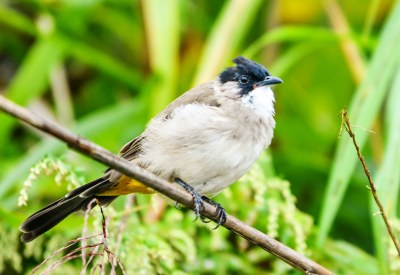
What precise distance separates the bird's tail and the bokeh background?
0.18 ft

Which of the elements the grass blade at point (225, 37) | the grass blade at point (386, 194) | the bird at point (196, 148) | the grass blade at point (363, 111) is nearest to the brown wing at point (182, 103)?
the bird at point (196, 148)

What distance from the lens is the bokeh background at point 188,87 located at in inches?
110

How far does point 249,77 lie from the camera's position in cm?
306

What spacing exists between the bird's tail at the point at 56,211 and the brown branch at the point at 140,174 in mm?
450

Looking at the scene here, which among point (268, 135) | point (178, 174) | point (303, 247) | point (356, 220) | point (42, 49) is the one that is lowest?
point (303, 247)

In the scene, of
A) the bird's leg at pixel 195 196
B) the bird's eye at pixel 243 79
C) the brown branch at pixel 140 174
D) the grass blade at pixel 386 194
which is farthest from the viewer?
the bird's eye at pixel 243 79

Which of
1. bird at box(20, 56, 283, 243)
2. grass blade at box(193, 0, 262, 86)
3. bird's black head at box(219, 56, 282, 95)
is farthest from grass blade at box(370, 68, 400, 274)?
grass blade at box(193, 0, 262, 86)

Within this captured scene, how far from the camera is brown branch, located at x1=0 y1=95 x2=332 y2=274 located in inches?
59.1

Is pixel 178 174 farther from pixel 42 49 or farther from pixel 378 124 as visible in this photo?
pixel 378 124

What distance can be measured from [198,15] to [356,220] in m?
1.50

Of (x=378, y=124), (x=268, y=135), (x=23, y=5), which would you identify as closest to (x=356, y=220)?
(x=378, y=124)

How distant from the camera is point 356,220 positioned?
445 centimetres

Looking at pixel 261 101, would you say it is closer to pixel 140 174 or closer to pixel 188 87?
pixel 140 174

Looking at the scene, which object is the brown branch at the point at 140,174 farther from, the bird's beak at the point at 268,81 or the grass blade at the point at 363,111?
the bird's beak at the point at 268,81
